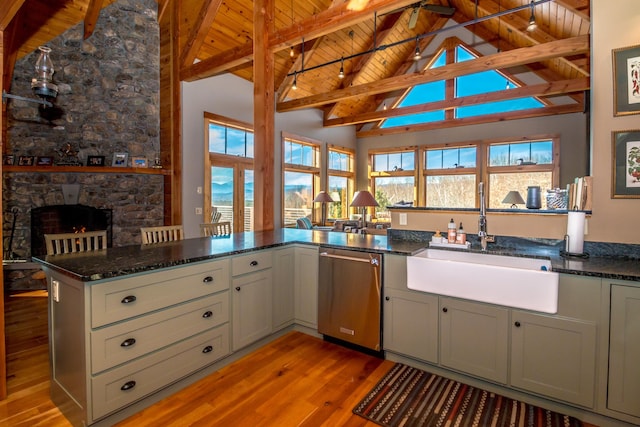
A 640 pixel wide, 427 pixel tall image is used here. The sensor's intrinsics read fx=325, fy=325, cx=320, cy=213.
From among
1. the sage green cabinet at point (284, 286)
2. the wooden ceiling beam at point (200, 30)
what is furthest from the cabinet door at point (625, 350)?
the wooden ceiling beam at point (200, 30)

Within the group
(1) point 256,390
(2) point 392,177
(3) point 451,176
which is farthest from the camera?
(2) point 392,177

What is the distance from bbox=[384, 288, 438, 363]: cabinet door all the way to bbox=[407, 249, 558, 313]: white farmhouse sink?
167 millimetres

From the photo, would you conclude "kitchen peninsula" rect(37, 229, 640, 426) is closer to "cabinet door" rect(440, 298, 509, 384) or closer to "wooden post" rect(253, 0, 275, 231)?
"cabinet door" rect(440, 298, 509, 384)

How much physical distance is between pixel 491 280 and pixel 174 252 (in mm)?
2085

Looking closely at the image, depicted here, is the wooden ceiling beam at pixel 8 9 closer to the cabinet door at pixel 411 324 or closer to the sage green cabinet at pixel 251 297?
the sage green cabinet at pixel 251 297

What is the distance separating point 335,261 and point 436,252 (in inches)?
31.4

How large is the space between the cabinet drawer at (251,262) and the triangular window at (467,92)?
6.62 m

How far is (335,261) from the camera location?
2.69m

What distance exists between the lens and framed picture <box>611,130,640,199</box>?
202 centimetres

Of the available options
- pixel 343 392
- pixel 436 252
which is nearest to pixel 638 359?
pixel 436 252

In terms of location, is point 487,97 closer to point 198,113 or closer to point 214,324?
point 198,113

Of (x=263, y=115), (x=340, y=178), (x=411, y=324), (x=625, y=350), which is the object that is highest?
(x=263, y=115)

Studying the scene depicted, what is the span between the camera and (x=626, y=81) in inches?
79.9

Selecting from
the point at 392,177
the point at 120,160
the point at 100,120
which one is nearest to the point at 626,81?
the point at 120,160
